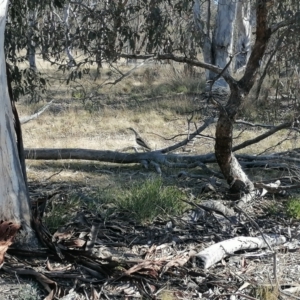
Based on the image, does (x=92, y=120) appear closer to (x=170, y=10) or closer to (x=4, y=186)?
(x=170, y=10)

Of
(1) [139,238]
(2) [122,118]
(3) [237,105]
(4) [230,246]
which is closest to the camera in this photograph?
(4) [230,246]

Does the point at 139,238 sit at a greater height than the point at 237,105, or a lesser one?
lesser

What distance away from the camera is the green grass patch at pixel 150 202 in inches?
260

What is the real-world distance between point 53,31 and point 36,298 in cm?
405

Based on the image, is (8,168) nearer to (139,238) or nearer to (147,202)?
(139,238)

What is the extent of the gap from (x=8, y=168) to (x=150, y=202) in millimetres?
1937

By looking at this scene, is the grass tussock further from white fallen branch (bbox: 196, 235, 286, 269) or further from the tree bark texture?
white fallen branch (bbox: 196, 235, 286, 269)

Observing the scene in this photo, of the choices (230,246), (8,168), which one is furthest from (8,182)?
(230,246)

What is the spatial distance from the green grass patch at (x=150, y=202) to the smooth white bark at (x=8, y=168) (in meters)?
1.56

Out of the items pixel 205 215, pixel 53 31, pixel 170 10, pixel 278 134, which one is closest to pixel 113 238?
pixel 205 215

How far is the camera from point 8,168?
17.1ft

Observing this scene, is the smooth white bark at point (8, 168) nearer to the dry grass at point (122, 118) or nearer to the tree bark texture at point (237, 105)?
the tree bark texture at point (237, 105)

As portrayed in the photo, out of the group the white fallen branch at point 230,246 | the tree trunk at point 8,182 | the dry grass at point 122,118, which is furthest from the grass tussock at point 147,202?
the dry grass at point 122,118

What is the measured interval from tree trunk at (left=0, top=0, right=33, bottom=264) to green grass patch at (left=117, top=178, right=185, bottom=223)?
1.55 meters
